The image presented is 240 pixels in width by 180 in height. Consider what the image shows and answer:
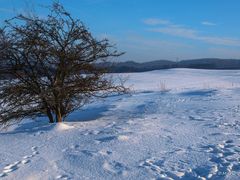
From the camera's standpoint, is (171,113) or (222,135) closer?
(222,135)

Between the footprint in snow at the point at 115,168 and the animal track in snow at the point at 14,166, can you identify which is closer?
the footprint in snow at the point at 115,168

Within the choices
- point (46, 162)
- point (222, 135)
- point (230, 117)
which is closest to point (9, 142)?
point (46, 162)

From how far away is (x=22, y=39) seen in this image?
8.81 metres

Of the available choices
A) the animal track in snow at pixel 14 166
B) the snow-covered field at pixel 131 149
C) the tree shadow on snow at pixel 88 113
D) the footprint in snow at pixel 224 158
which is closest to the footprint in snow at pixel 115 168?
the snow-covered field at pixel 131 149

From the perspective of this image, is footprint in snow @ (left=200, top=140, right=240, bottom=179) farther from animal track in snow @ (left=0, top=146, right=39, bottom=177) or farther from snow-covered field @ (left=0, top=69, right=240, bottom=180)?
animal track in snow @ (left=0, top=146, right=39, bottom=177)

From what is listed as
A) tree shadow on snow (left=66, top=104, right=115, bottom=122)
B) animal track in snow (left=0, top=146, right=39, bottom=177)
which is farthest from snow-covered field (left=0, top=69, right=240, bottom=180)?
tree shadow on snow (left=66, top=104, right=115, bottom=122)

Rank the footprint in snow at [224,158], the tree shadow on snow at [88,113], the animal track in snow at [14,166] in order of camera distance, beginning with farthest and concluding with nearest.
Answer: the tree shadow on snow at [88,113] → the animal track in snow at [14,166] → the footprint in snow at [224,158]

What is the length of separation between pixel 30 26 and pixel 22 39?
1.13ft

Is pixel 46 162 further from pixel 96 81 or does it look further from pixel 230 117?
pixel 230 117

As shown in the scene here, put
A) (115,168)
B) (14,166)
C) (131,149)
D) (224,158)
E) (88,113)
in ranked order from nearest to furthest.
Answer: (115,168)
(224,158)
(14,166)
(131,149)
(88,113)

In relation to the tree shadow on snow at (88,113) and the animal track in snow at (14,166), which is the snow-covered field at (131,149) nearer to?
the animal track in snow at (14,166)

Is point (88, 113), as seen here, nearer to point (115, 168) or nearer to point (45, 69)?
point (45, 69)

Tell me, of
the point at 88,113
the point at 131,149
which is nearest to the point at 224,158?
the point at 131,149

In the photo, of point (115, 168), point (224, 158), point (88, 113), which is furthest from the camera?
point (88, 113)
